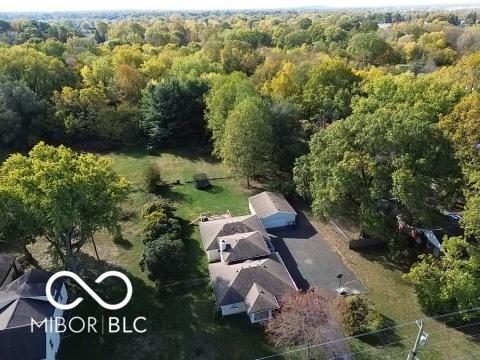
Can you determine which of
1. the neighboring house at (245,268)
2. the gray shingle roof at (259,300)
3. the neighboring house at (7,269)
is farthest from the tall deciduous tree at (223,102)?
the neighboring house at (7,269)

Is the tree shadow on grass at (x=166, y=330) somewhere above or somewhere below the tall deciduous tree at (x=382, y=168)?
below

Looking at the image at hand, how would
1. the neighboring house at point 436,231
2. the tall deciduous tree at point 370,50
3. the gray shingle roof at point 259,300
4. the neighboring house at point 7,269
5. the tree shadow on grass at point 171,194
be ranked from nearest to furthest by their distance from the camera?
the gray shingle roof at point 259,300 < the neighboring house at point 7,269 < the neighboring house at point 436,231 < the tree shadow on grass at point 171,194 < the tall deciduous tree at point 370,50

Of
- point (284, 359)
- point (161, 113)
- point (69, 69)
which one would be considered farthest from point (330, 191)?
point (69, 69)

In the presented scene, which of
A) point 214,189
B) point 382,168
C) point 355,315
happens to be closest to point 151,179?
point 214,189

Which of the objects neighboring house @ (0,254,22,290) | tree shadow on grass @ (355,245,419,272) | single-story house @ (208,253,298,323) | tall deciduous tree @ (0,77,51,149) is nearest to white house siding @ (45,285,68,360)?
neighboring house @ (0,254,22,290)

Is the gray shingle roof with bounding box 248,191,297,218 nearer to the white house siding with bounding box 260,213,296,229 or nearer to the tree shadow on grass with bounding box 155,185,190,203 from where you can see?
the white house siding with bounding box 260,213,296,229

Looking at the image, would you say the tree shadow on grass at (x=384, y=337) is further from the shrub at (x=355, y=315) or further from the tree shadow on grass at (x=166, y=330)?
the tree shadow on grass at (x=166, y=330)

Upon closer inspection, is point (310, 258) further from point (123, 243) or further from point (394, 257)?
point (123, 243)
